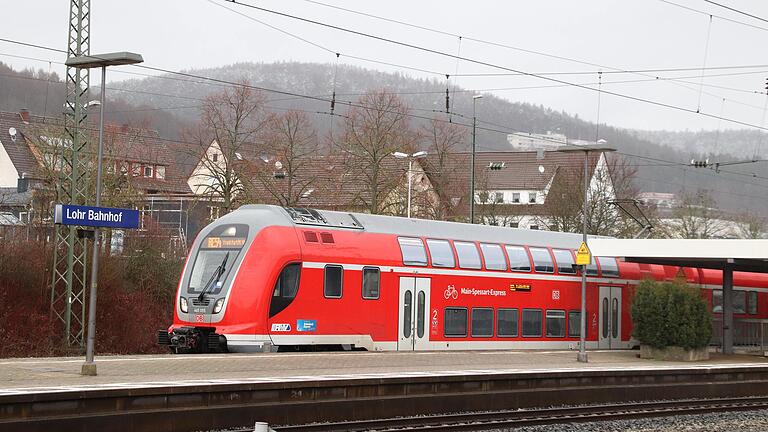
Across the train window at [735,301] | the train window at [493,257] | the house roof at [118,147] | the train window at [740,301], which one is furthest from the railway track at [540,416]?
the house roof at [118,147]

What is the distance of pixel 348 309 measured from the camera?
25.1 meters

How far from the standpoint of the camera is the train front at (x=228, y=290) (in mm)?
23328

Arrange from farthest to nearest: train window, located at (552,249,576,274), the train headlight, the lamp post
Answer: train window, located at (552,249,576,274) → the train headlight → the lamp post

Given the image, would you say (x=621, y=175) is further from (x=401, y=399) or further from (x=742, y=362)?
(x=401, y=399)

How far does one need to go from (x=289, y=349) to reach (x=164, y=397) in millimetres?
8866

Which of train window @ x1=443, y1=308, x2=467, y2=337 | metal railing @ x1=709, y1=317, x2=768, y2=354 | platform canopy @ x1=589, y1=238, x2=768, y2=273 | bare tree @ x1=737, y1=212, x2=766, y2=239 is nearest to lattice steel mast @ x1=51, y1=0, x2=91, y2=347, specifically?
train window @ x1=443, y1=308, x2=467, y2=337

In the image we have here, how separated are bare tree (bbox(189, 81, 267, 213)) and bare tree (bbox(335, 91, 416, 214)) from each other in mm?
4559

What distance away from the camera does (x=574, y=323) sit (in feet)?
107

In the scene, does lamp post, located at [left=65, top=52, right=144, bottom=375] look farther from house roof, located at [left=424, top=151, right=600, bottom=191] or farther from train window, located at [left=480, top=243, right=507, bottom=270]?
house roof, located at [left=424, top=151, right=600, bottom=191]

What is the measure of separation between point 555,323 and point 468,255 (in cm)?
460

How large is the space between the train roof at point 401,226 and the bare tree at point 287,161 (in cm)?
1853

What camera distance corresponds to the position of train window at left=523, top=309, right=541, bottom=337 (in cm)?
3048

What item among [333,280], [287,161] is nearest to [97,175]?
[333,280]

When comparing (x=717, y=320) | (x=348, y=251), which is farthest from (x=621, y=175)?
(x=348, y=251)
